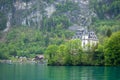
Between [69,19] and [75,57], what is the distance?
9990 cm

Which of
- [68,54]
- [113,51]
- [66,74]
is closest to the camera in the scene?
[66,74]

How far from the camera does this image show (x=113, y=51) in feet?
302

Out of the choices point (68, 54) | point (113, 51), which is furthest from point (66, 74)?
point (68, 54)

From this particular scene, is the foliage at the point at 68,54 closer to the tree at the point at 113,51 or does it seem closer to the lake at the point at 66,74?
the tree at the point at 113,51

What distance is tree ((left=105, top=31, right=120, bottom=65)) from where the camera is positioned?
91438mm

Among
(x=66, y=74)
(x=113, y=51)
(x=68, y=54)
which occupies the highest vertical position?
(x=113, y=51)

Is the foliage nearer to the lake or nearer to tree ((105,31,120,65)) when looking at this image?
tree ((105,31,120,65))

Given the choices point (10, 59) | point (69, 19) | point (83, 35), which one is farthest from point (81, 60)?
point (69, 19)

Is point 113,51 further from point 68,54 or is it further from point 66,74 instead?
point 66,74

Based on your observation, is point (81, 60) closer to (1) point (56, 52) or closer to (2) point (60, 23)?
(1) point (56, 52)

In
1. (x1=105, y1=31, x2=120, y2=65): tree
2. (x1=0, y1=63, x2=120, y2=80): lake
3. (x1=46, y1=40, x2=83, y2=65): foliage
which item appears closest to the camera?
(x1=0, y1=63, x2=120, y2=80): lake

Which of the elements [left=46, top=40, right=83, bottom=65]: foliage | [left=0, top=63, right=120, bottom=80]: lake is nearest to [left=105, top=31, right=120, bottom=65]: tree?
[left=46, top=40, right=83, bottom=65]: foliage

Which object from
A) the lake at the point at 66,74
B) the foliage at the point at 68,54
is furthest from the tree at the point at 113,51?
the lake at the point at 66,74

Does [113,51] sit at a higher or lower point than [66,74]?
higher
